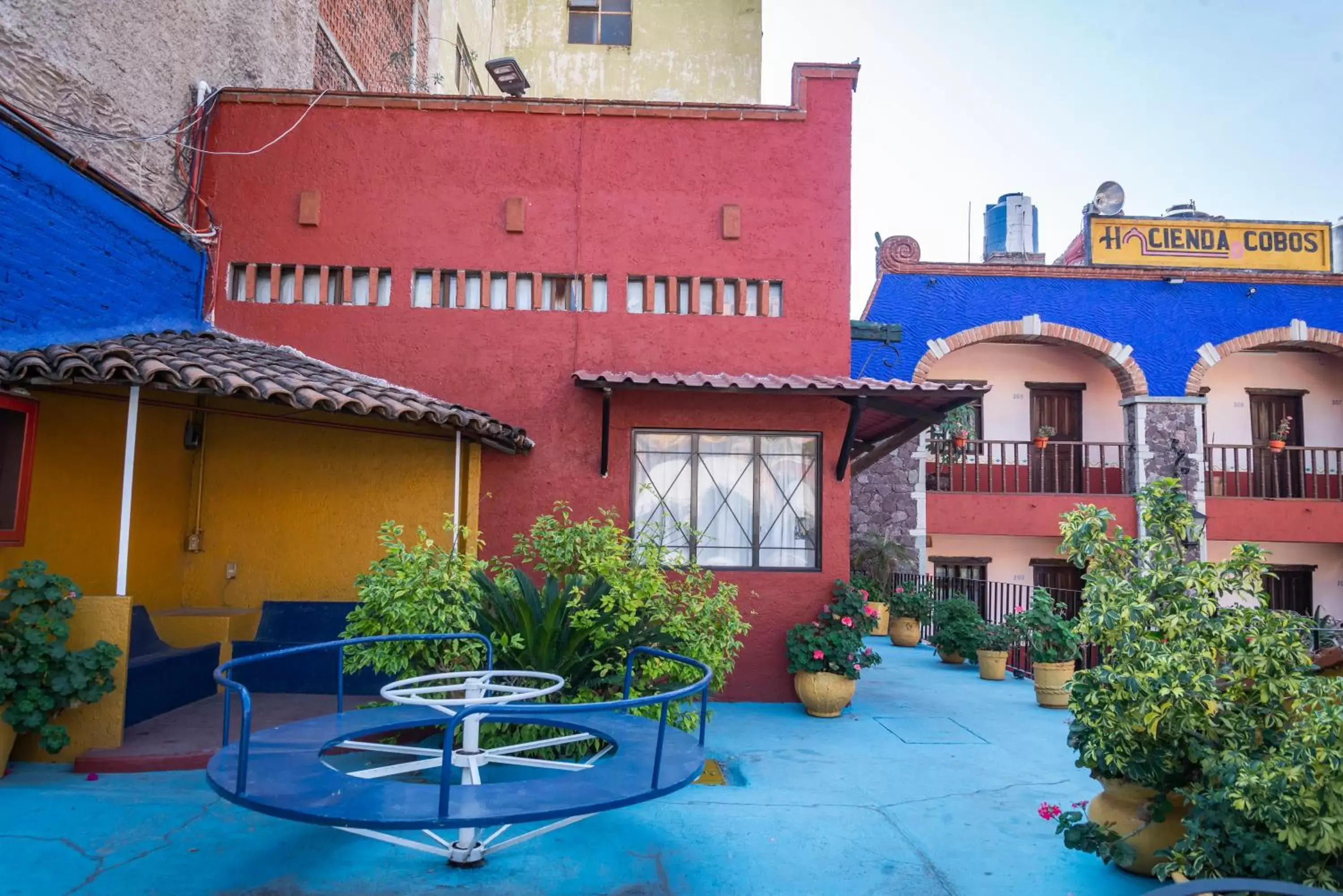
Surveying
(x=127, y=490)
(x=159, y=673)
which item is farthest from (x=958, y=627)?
(x=127, y=490)

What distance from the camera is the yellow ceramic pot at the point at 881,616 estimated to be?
13461 mm

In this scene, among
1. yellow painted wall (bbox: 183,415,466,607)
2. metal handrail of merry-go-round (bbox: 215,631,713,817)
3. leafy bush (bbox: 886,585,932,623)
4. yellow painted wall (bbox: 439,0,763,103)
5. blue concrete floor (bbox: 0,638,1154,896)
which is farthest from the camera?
yellow painted wall (bbox: 439,0,763,103)

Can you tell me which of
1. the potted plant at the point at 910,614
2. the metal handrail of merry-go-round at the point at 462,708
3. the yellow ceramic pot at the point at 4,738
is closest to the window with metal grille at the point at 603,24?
the potted plant at the point at 910,614

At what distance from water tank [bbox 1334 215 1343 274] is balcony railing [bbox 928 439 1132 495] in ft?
16.0

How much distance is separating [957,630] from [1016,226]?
1171 centimetres

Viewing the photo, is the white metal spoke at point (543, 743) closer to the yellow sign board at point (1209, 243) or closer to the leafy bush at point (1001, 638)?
the leafy bush at point (1001, 638)

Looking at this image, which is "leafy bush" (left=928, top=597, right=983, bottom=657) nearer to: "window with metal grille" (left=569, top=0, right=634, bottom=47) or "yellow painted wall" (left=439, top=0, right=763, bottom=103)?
"yellow painted wall" (left=439, top=0, right=763, bottom=103)

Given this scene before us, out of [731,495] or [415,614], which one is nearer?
[415,614]

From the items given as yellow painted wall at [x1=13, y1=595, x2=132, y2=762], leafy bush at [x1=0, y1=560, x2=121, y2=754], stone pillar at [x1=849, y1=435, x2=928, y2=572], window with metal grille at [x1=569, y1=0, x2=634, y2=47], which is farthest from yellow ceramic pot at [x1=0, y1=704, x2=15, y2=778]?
window with metal grille at [x1=569, y1=0, x2=634, y2=47]

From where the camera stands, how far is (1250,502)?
599 inches

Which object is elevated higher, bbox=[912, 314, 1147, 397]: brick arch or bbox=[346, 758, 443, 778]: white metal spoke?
bbox=[912, 314, 1147, 397]: brick arch

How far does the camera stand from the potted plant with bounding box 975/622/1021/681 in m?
10.1

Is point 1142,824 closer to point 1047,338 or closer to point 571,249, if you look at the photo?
point 571,249

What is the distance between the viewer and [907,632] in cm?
1338
